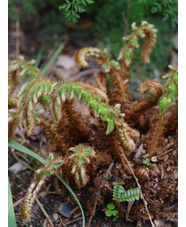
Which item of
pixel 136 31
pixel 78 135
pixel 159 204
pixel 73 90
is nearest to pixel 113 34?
pixel 136 31

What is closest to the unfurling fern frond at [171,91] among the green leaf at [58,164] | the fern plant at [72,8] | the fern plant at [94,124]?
the fern plant at [94,124]

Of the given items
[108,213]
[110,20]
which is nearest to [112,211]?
[108,213]

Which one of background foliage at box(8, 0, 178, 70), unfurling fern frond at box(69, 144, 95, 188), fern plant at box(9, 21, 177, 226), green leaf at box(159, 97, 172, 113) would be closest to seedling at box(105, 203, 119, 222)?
fern plant at box(9, 21, 177, 226)

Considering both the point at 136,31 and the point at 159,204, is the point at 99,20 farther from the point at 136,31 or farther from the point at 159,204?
the point at 159,204

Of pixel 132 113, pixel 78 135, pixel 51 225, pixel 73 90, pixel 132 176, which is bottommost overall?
pixel 51 225

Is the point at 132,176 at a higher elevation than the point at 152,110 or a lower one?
lower

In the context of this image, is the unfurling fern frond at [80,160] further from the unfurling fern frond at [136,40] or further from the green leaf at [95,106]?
the unfurling fern frond at [136,40]

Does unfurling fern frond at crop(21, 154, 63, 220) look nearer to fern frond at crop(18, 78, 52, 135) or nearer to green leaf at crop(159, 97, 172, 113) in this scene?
fern frond at crop(18, 78, 52, 135)

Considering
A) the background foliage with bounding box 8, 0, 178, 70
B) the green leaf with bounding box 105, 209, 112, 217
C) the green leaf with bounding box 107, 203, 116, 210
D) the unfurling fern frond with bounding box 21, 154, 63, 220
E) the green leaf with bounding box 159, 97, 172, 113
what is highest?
the background foliage with bounding box 8, 0, 178, 70
